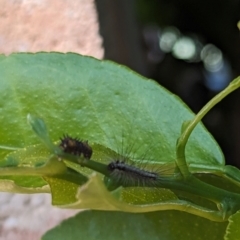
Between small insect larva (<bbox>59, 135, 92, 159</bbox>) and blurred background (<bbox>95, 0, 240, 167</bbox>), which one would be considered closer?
small insect larva (<bbox>59, 135, 92, 159</bbox>)

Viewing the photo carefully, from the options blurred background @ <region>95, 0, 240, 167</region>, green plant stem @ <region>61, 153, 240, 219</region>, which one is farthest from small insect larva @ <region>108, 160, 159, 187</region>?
blurred background @ <region>95, 0, 240, 167</region>

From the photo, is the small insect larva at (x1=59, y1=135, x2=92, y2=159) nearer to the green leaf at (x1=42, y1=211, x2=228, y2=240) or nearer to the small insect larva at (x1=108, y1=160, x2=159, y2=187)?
the small insect larva at (x1=108, y1=160, x2=159, y2=187)

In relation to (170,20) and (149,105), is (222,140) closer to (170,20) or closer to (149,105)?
(170,20)

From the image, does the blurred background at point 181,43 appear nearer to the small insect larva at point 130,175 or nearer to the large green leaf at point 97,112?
the large green leaf at point 97,112

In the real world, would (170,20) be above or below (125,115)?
below

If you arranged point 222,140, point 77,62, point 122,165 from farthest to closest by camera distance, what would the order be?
point 222,140
point 77,62
point 122,165

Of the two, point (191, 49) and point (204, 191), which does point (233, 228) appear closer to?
point (204, 191)

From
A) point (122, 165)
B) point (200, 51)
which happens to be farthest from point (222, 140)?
point (122, 165)
